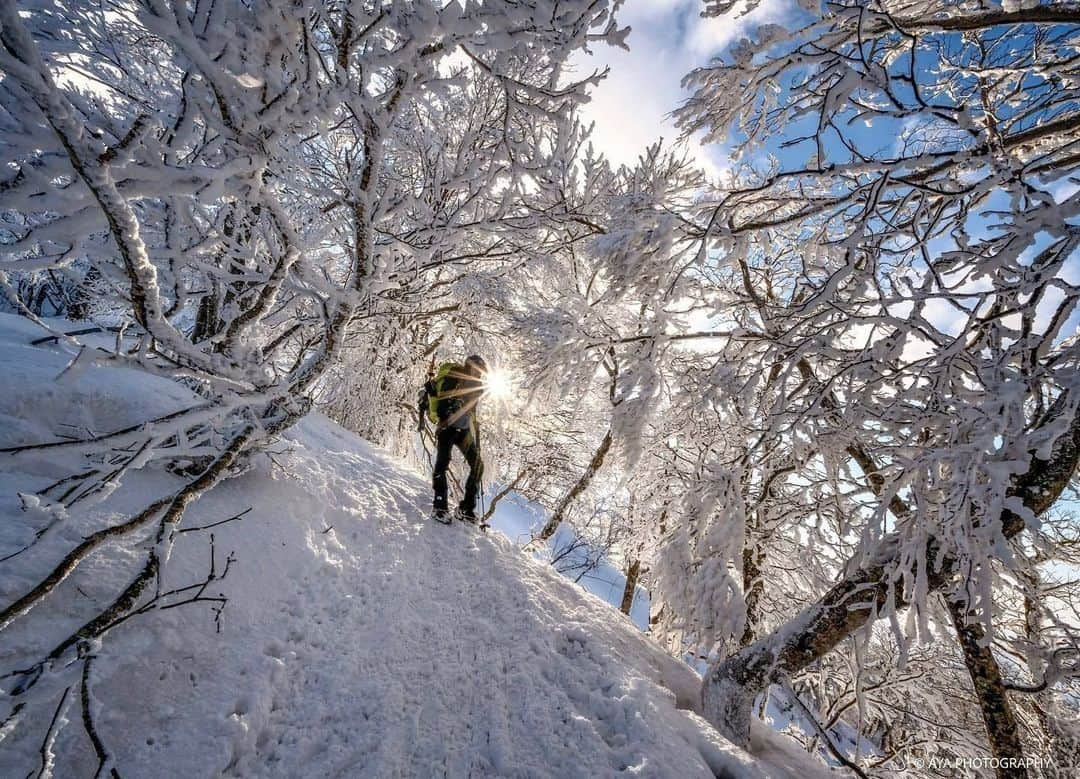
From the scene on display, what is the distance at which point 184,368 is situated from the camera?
4.47 feet

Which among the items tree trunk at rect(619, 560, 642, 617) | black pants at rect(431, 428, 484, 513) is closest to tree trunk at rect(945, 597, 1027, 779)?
black pants at rect(431, 428, 484, 513)

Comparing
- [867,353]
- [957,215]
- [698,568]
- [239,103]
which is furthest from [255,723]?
[957,215]

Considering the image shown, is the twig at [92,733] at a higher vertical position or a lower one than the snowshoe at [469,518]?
lower

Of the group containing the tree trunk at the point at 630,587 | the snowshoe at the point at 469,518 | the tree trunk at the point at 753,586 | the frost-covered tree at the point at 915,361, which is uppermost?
the frost-covered tree at the point at 915,361

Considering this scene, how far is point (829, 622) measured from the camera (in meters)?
2.38

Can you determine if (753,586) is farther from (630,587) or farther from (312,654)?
(630,587)

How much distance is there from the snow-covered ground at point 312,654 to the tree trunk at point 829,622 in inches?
9.9

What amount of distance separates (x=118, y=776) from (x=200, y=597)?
0.58 meters

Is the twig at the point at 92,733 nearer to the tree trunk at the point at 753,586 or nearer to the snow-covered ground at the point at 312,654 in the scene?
the snow-covered ground at the point at 312,654

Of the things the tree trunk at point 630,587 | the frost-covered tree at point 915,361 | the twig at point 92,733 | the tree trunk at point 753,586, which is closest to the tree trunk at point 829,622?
the frost-covered tree at point 915,361

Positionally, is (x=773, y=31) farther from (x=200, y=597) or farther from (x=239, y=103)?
(x=200, y=597)

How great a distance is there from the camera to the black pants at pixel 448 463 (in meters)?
3.99

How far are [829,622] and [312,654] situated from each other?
9.08 feet

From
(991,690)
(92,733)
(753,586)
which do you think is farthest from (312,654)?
(753,586)
